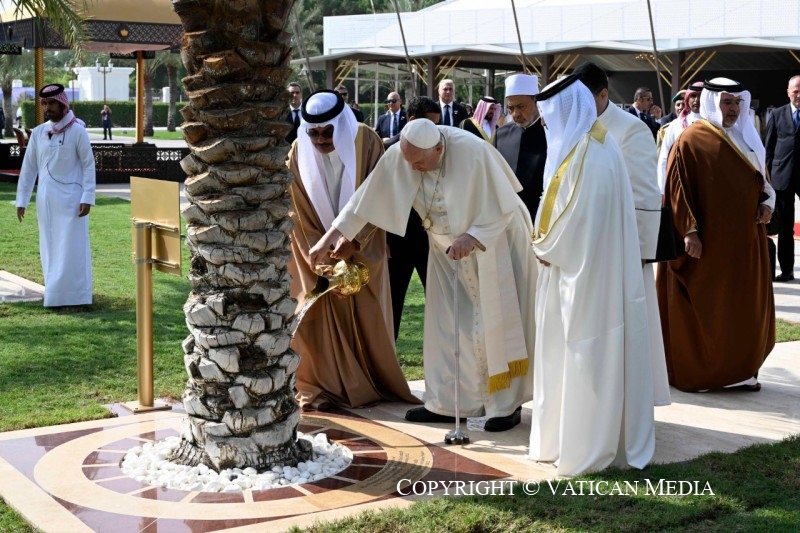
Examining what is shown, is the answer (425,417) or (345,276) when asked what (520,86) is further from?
(425,417)

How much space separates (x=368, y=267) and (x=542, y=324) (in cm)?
156

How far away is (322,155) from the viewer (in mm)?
6875

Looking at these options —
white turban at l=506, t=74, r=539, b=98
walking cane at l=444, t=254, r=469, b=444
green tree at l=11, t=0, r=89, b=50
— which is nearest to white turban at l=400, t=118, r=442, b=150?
walking cane at l=444, t=254, r=469, b=444

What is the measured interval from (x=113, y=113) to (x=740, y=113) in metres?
60.5

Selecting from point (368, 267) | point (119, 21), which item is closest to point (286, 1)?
point (368, 267)

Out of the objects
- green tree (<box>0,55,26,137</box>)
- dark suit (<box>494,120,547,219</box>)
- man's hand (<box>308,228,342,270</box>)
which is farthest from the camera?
green tree (<box>0,55,26,137</box>)

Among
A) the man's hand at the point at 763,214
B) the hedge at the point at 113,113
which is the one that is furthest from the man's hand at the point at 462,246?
the hedge at the point at 113,113

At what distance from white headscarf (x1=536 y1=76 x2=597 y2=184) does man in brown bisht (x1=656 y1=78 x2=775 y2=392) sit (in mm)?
1970

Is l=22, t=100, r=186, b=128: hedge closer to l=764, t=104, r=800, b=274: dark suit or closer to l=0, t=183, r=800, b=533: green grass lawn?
l=0, t=183, r=800, b=533: green grass lawn

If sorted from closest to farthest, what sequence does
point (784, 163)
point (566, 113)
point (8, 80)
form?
1. point (566, 113)
2. point (784, 163)
3. point (8, 80)

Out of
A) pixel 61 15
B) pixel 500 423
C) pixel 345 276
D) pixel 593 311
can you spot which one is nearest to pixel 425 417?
pixel 500 423

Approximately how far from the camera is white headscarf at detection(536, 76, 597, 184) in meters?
5.54

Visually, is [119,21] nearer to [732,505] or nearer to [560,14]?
[560,14]

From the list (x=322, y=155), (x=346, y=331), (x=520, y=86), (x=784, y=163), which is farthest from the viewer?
(x=784, y=163)
